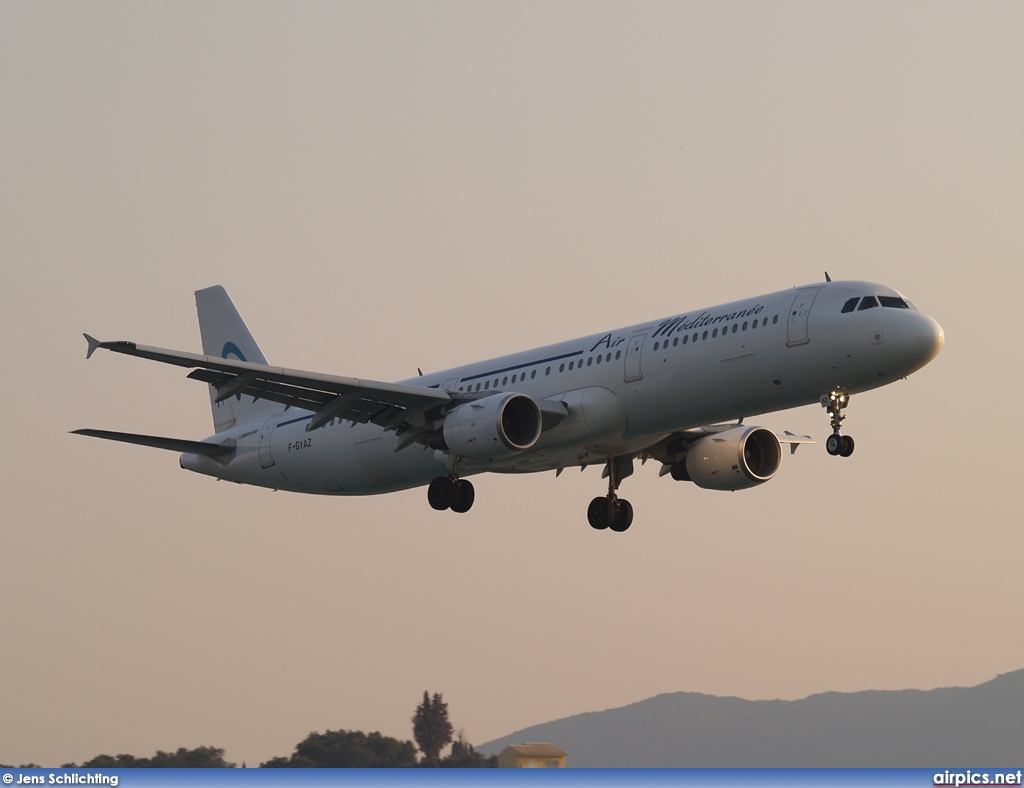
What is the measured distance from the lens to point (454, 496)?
43562mm

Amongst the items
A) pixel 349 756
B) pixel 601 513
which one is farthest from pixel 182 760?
pixel 601 513

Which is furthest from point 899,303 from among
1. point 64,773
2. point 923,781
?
point 64,773

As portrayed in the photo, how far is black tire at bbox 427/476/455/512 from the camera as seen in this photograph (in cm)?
4366

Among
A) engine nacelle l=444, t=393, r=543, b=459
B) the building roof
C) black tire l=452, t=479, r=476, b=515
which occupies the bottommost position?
the building roof

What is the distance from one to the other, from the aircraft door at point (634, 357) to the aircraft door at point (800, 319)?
4243 millimetres

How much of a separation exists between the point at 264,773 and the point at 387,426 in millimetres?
13305

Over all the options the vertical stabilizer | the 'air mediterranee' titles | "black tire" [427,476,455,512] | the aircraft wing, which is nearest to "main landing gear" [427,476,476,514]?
"black tire" [427,476,455,512]

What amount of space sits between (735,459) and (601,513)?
456cm

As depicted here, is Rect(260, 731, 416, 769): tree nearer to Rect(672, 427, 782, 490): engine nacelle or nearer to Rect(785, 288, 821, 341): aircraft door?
Rect(672, 427, 782, 490): engine nacelle

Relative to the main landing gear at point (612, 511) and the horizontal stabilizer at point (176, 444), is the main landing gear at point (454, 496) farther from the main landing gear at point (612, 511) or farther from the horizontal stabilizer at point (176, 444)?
the horizontal stabilizer at point (176, 444)

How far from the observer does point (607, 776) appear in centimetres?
3191

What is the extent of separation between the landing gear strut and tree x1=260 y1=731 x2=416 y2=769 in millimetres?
32179

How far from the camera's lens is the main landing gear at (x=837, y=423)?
3769 cm

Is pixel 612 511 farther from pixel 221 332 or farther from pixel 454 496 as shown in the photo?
pixel 221 332
